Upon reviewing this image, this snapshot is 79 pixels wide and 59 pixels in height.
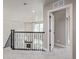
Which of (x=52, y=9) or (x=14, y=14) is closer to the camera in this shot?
(x=52, y=9)

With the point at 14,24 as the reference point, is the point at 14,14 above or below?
above

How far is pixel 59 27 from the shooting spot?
784 cm

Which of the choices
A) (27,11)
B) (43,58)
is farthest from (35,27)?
(43,58)

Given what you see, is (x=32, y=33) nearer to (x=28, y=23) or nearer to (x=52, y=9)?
(x=28, y=23)

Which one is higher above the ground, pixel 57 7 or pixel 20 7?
pixel 20 7

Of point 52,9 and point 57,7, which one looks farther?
point 52,9

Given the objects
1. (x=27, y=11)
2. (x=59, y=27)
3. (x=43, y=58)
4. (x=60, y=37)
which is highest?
(x=27, y=11)

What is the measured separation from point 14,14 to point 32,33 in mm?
1679

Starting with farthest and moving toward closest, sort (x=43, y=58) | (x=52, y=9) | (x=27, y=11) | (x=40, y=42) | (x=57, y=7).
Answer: (x=27, y=11), (x=40, y=42), (x=52, y=9), (x=57, y=7), (x=43, y=58)

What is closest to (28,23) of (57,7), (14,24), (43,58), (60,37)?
(14,24)

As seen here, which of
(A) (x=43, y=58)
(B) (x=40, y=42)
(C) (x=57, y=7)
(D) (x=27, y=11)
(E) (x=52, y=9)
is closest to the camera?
(A) (x=43, y=58)

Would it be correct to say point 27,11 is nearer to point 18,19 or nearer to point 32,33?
point 18,19

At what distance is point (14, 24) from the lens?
25.3ft

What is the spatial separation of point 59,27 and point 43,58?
3780 mm
